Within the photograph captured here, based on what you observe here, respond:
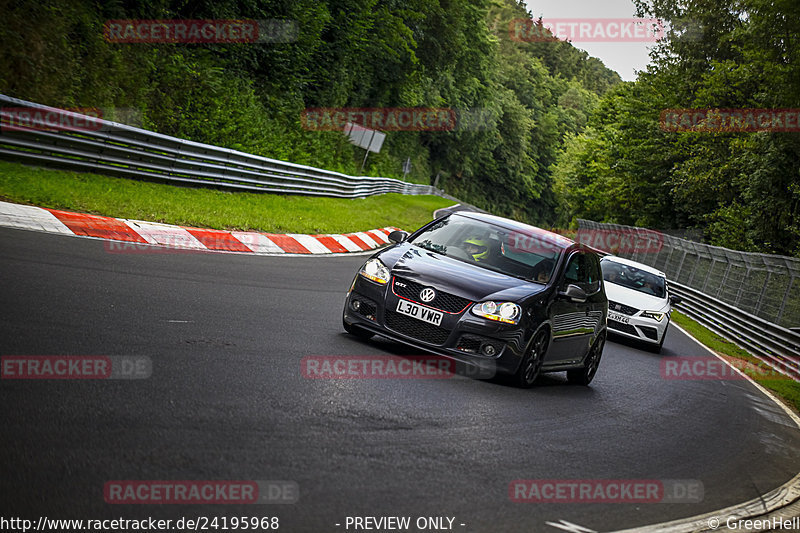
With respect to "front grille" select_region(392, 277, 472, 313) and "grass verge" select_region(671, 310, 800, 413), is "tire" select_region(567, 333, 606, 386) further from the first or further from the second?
"grass verge" select_region(671, 310, 800, 413)

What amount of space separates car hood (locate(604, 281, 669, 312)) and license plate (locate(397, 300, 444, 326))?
362 inches

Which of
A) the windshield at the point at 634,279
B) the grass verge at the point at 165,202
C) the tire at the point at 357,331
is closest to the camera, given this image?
the tire at the point at 357,331

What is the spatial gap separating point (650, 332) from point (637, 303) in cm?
69

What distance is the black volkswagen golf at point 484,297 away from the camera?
8.15 meters

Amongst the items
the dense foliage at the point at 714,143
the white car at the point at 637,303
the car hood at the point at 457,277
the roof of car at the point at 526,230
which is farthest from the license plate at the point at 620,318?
the dense foliage at the point at 714,143

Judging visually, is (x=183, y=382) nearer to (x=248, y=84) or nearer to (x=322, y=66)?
(x=248, y=84)

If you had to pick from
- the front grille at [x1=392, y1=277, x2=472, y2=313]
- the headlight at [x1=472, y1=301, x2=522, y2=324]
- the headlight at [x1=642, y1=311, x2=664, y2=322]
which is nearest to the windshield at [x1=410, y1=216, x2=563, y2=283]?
the headlight at [x1=472, y1=301, x2=522, y2=324]

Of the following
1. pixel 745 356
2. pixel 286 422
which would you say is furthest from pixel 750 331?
pixel 286 422

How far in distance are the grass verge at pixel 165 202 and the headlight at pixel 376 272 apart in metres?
5.85

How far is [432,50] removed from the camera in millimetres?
59250

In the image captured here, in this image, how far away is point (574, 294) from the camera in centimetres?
905

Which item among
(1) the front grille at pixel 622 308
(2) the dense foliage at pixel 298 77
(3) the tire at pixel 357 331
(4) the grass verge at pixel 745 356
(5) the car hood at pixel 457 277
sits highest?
(2) the dense foliage at pixel 298 77

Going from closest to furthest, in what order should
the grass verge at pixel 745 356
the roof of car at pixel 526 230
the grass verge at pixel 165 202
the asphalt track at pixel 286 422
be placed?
the asphalt track at pixel 286 422
the roof of car at pixel 526 230
the grass verge at pixel 165 202
the grass verge at pixel 745 356

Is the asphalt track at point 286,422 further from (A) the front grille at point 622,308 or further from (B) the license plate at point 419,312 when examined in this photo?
(A) the front grille at point 622,308
